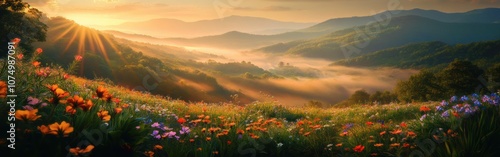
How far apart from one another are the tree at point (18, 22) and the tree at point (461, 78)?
45.6 m

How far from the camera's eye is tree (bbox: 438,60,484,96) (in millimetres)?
42656

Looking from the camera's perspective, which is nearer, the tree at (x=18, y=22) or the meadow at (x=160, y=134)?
the meadow at (x=160, y=134)

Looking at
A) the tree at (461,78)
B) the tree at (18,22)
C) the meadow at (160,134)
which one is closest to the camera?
the meadow at (160,134)

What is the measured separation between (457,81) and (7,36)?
157 feet

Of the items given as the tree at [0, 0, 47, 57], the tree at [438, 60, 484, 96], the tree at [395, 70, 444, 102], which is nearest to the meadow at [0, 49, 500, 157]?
the tree at [0, 0, 47, 57]

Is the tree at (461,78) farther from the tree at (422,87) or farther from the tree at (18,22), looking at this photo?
the tree at (18,22)

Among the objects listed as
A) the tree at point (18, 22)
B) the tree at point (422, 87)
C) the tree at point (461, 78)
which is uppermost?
the tree at point (18, 22)

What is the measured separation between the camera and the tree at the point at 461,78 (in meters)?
42.7

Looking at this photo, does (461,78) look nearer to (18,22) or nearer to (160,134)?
(160,134)

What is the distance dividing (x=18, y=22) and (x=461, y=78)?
47.4 m

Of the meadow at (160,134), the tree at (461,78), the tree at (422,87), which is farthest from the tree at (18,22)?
the tree at (422,87)

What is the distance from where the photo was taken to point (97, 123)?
16.6 ft

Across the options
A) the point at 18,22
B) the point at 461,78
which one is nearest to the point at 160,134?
the point at 18,22

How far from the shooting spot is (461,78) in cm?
4331
